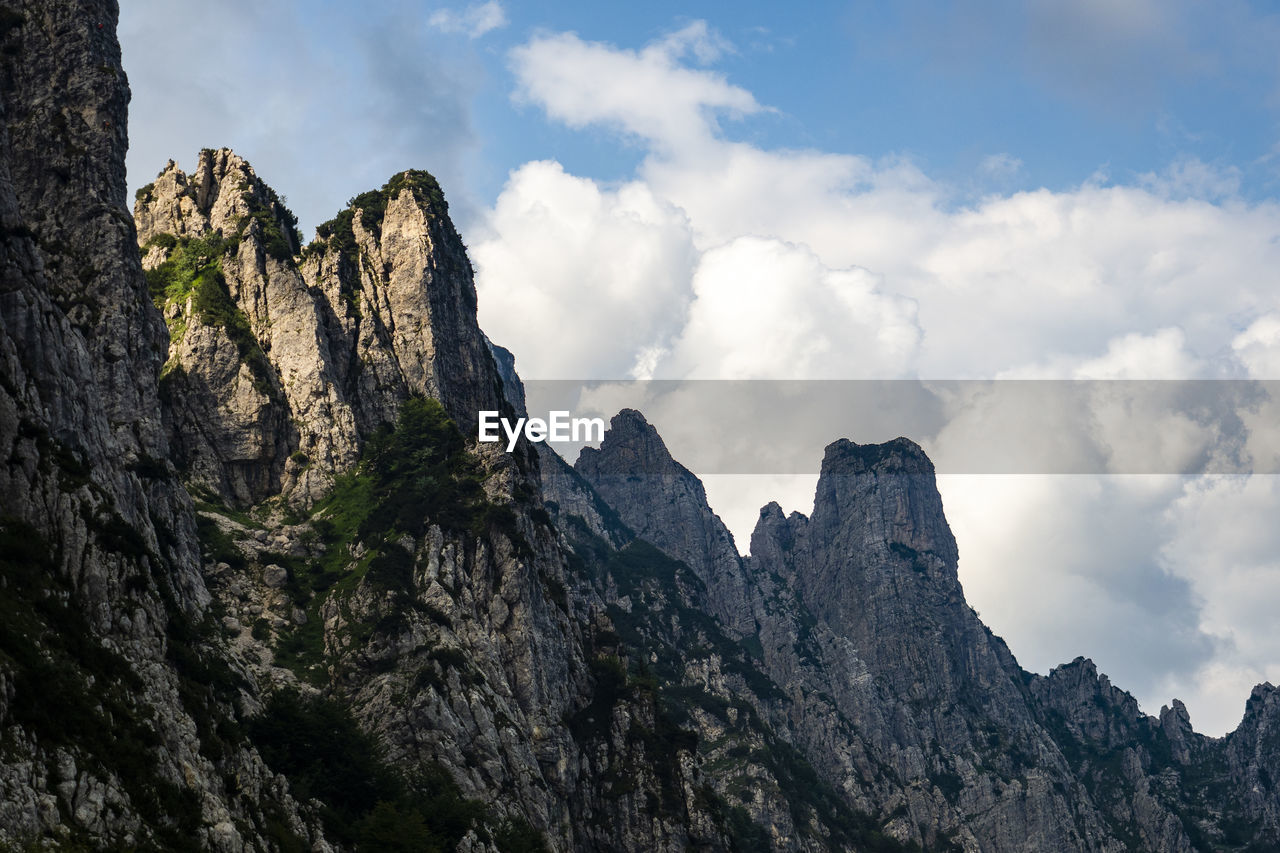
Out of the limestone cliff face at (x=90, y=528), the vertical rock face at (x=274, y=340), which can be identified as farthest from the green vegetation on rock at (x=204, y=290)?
the limestone cliff face at (x=90, y=528)

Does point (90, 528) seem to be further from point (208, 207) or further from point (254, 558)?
point (208, 207)

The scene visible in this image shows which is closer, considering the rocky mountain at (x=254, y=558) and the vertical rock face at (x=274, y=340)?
the rocky mountain at (x=254, y=558)

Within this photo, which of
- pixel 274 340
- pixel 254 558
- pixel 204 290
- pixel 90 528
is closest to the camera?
pixel 90 528

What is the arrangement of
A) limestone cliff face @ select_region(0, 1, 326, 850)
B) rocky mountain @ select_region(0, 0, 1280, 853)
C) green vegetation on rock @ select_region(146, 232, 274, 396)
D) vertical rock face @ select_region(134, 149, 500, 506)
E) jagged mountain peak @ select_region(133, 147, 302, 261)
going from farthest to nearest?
jagged mountain peak @ select_region(133, 147, 302, 261) < green vegetation on rock @ select_region(146, 232, 274, 396) < vertical rock face @ select_region(134, 149, 500, 506) < rocky mountain @ select_region(0, 0, 1280, 853) < limestone cliff face @ select_region(0, 1, 326, 850)

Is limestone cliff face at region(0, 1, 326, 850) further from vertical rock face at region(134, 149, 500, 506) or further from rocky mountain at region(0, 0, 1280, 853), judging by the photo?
vertical rock face at region(134, 149, 500, 506)

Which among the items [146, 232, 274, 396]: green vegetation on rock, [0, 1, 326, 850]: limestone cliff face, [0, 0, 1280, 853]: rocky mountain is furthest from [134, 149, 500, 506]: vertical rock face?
[0, 1, 326, 850]: limestone cliff face

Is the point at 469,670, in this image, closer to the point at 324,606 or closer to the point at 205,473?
the point at 324,606

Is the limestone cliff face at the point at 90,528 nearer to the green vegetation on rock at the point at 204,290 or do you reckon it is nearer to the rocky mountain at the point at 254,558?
the rocky mountain at the point at 254,558

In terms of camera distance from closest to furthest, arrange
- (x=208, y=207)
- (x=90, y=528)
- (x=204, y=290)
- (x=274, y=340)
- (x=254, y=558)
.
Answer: (x=90, y=528), (x=254, y=558), (x=274, y=340), (x=204, y=290), (x=208, y=207)

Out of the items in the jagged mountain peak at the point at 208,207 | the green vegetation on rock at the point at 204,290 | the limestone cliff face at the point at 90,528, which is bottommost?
the limestone cliff face at the point at 90,528

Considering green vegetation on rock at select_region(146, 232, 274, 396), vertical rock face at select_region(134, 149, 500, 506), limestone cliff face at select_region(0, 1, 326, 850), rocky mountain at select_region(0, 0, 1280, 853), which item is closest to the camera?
limestone cliff face at select_region(0, 1, 326, 850)

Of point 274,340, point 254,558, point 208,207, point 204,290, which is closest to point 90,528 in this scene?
point 254,558

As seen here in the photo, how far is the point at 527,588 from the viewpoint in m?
165

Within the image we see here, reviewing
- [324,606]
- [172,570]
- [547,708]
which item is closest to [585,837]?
[547,708]
